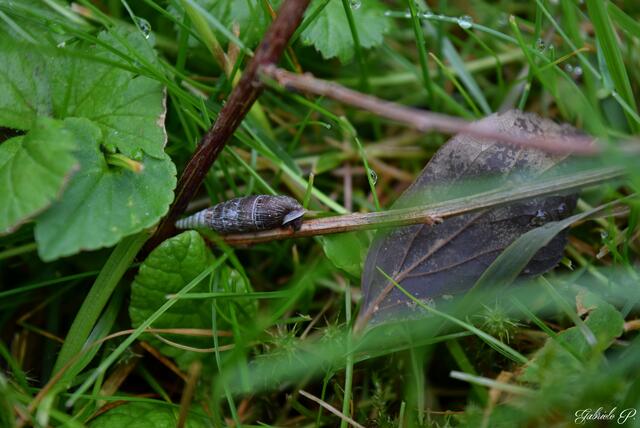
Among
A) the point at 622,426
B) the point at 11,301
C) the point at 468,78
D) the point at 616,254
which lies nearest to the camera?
the point at 622,426

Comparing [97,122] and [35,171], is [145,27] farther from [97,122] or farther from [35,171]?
[35,171]

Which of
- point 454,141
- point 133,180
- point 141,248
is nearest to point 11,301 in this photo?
point 141,248

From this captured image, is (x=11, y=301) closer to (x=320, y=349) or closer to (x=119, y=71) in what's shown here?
(x=119, y=71)

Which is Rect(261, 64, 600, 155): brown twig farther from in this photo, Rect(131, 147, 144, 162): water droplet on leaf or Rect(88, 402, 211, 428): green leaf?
Rect(88, 402, 211, 428): green leaf

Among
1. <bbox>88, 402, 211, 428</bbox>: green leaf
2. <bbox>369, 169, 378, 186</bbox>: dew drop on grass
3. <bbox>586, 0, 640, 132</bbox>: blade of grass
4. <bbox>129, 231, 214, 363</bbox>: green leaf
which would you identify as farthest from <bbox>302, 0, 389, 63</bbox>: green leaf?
<bbox>88, 402, 211, 428</bbox>: green leaf

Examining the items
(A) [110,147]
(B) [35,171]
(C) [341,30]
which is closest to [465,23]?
(C) [341,30]

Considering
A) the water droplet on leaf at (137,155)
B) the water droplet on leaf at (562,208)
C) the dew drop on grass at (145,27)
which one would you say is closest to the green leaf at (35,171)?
the water droplet on leaf at (137,155)

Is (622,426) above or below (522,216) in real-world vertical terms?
below
